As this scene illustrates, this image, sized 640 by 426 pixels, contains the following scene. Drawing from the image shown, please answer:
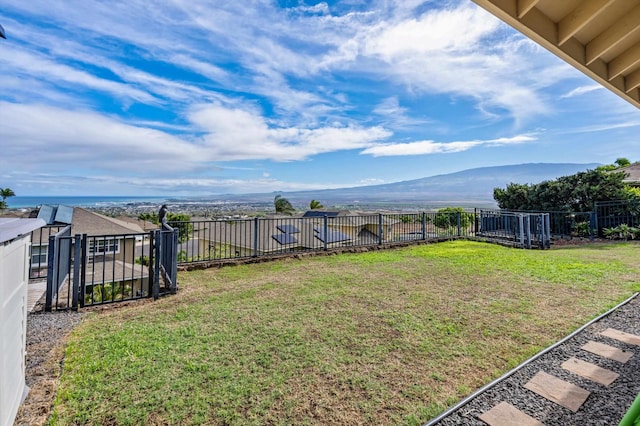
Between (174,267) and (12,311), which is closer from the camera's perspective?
(12,311)

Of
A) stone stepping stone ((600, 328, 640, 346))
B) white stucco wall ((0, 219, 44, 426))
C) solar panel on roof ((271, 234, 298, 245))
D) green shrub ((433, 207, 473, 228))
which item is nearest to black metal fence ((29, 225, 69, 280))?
white stucco wall ((0, 219, 44, 426))

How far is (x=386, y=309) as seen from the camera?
11.7 feet

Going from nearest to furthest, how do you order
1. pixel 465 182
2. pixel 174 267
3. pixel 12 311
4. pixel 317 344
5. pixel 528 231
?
pixel 12 311 < pixel 317 344 < pixel 174 267 < pixel 528 231 < pixel 465 182

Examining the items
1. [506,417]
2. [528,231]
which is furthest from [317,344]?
[528,231]

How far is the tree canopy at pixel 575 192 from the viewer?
34.3 ft

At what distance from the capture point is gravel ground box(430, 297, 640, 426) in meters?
1.68

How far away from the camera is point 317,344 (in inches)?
104

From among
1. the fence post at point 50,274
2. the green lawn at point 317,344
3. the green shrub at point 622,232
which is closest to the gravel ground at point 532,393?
the green lawn at point 317,344

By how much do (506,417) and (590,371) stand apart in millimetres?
1051

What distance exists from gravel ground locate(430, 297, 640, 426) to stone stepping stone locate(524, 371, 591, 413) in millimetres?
30

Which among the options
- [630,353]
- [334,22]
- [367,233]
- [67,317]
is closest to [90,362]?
[67,317]

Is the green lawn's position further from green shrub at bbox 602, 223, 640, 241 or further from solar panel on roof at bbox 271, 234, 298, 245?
green shrub at bbox 602, 223, 640, 241

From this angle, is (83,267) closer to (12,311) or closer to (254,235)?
(12,311)

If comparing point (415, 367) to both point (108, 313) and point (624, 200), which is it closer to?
point (108, 313)
